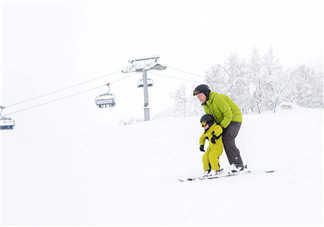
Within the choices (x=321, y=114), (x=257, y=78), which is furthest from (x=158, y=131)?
(x=257, y=78)

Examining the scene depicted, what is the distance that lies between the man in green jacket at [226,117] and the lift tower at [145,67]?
11.3 metres

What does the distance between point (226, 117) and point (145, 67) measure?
1198 cm

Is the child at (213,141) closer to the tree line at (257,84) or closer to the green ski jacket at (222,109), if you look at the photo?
the green ski jacket at (222,109)

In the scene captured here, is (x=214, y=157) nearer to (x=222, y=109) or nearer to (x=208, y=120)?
(x=208, y=120)

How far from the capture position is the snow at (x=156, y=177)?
3789 millimetres

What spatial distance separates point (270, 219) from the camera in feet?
10.8

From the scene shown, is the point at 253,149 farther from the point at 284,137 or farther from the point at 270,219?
the point at 270,219

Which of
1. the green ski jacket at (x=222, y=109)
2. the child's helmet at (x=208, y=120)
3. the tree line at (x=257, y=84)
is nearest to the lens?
the green ski jacket at (x=222, y=109)

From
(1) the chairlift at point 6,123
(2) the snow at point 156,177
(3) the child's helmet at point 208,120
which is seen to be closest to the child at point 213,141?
(3) the child's helmet at point 208,120

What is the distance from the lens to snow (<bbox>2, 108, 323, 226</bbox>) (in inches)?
149

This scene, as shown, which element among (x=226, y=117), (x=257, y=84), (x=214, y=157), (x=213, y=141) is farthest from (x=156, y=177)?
(x=257, y=84)

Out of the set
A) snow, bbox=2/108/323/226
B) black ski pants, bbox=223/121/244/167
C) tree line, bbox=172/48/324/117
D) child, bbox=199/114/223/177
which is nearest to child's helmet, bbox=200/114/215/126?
child, bbox=199/114/223/177

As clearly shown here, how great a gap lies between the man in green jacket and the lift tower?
37.0 feet

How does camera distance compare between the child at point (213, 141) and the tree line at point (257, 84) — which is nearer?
the child at point (213, 141)
